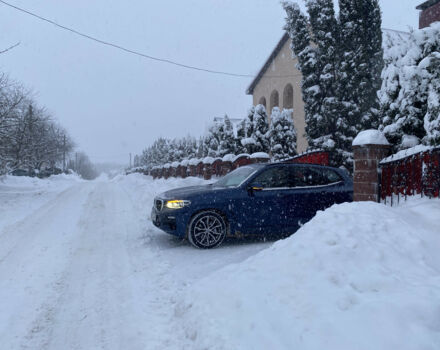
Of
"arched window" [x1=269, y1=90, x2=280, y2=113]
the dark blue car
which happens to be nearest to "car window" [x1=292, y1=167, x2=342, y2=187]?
the dark blue car

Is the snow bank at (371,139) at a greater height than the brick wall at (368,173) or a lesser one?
greater

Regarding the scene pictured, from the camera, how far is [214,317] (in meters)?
3.12

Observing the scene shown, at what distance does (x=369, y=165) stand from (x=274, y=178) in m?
1.81

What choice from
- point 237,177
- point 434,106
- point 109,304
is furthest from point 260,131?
point 109,304

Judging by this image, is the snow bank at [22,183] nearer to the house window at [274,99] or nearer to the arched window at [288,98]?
the arched window at [288,98]

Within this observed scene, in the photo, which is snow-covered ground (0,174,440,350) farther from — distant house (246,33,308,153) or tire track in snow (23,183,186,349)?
distant house (246,33,308,153)

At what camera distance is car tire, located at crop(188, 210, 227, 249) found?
6156 millimetres

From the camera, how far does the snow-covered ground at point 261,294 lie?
253cm

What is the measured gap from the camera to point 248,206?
6207 mm

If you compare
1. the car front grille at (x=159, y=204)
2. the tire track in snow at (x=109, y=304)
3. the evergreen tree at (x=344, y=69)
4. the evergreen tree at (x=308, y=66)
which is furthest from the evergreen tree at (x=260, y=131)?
the tire track in snow at (x=109, y=304)

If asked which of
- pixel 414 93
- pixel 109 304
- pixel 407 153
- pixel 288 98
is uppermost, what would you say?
pixel 288 98

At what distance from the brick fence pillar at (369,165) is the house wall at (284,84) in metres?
16.7

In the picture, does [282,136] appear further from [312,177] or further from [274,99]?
[274,99]

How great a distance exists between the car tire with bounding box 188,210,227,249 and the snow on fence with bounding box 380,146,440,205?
10.2 feet
